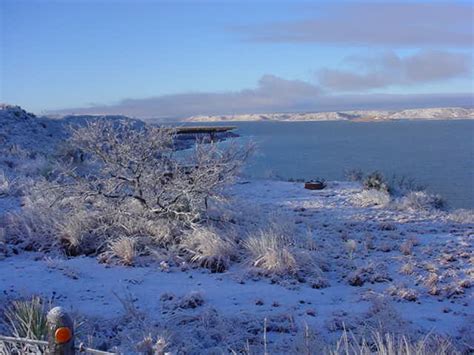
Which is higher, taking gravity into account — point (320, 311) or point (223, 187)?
point (223, 187)

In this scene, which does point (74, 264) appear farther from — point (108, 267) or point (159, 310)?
point (159, 310)

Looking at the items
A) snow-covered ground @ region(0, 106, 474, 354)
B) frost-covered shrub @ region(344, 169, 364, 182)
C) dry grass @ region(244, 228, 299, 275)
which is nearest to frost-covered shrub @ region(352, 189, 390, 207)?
snow-covered ground @ region(0, 106, 474, 354)

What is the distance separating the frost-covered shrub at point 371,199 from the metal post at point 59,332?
34.9 feet

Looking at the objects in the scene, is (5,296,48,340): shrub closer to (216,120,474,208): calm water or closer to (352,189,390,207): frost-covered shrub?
(352,189,390,207): frost-covered shrub

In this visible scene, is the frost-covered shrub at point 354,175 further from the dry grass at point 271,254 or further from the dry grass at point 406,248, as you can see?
the dry grass at point 271,254

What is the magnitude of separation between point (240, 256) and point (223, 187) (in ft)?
6.75

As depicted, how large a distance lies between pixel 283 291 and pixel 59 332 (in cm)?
463

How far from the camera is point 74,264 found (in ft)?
29.1

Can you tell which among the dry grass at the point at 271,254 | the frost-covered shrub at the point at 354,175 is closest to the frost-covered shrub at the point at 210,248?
the dry grass at the point at 271,254

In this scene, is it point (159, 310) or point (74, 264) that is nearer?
point (159, 310)

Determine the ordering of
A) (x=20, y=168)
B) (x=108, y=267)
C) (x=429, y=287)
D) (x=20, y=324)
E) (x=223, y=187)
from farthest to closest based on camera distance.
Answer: (x=20, y=168), (x=223, y=187), (x=108, y=267), (x=429, y=287), (x=20, y=324)

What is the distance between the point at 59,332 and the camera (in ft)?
11.5

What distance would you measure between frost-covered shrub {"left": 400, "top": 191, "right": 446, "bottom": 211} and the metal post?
Result: 34.8 feet

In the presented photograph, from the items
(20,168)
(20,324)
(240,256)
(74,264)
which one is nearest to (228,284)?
(240,256)
